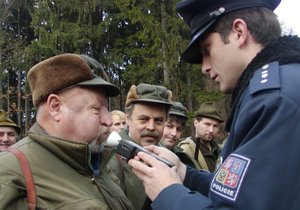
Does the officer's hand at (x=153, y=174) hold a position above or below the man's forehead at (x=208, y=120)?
above

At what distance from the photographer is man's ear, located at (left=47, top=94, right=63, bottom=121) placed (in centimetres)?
249

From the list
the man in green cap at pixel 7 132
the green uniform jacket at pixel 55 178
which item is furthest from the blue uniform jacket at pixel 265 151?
the man in green cap at pixel 7 132

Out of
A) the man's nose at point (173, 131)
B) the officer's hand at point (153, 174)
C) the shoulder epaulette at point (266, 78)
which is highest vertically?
the shoulder epaulette at point (266, 78)

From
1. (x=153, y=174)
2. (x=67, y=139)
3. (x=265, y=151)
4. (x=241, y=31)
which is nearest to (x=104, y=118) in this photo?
(x=67, y=139)

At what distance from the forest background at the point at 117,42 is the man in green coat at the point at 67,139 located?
1374 cm

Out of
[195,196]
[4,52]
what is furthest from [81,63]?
[4,52]

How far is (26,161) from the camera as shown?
2.25 m

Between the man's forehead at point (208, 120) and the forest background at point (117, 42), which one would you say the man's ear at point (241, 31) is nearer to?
the man's forehead at point (208, 120)

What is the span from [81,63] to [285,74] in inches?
49.0

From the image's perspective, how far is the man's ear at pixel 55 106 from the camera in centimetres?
249

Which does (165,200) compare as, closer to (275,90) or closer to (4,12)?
(275,90)

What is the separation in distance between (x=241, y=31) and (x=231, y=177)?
0.70 meters

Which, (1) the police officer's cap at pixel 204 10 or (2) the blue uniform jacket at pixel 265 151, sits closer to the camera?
(2) the blue uniform jacket at pixel 265 151

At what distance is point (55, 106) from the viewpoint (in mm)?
2508
